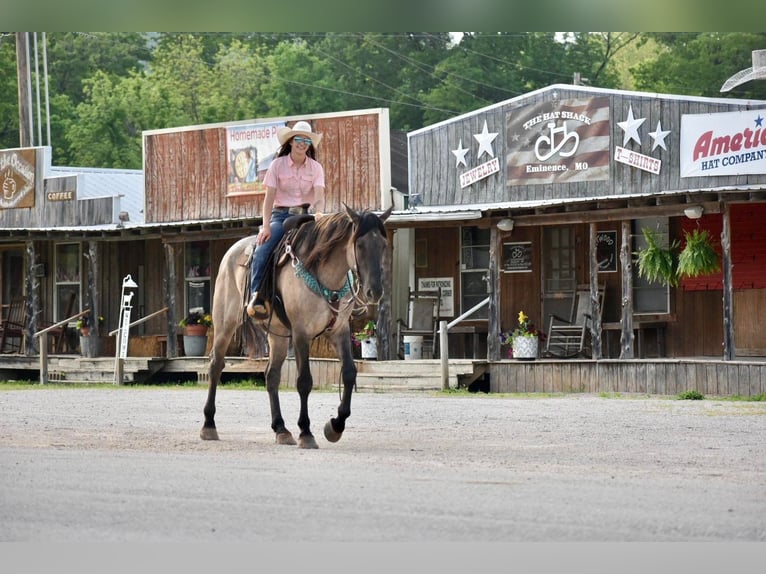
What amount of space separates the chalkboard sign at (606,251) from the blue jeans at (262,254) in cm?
1209

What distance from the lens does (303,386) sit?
460 inches

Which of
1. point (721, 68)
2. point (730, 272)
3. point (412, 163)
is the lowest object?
point (730, 272)

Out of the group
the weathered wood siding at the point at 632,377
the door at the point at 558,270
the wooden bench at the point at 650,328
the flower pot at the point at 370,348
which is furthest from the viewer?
the door at the point at 558,270

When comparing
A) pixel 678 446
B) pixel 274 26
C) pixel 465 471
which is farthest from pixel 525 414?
pixel 274 26

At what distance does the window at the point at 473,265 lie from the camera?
24609 mm

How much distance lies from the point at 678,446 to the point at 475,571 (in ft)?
20.9

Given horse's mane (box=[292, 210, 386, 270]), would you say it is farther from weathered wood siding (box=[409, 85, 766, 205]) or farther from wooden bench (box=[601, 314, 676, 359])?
wooden bench (box=[601, 314, 676, 359])

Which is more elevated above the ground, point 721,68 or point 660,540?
point 721,68

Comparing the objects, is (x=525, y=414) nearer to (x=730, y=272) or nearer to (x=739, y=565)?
(x=730, y=272)

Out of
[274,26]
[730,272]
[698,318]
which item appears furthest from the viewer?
[698,318]

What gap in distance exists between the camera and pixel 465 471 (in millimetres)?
→ 9695

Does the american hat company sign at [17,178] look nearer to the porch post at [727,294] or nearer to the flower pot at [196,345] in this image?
the flower pot at [196,345]

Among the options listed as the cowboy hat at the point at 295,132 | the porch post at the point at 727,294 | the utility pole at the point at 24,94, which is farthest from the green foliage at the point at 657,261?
the utility pole at the point at 24,94

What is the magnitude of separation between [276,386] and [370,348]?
11.1 metres
